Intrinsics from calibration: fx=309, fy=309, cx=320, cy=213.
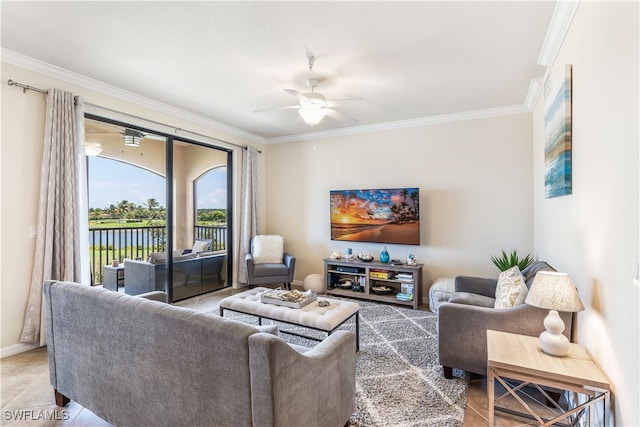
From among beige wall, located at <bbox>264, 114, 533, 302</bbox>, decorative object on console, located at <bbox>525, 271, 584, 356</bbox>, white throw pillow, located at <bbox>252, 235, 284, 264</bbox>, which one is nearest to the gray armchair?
decorative object on console, located at <bbox>525, 271, 584, 356</bbox>

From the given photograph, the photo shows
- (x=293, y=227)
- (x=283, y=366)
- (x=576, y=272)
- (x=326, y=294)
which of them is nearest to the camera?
(x=283, y=366)

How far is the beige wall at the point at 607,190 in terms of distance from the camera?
1274mm

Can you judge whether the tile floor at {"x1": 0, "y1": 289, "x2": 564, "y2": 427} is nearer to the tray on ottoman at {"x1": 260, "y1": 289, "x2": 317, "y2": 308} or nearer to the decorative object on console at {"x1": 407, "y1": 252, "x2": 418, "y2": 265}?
the tray on ottoman at {"x1": 260, "y1": 289, "x2": 317, "y2": 308}

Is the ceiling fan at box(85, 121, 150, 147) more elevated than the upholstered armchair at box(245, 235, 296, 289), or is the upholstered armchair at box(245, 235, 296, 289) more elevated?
the ceiling fan at box(85, 121, 150, 147)

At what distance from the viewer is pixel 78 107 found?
3170 millimetres

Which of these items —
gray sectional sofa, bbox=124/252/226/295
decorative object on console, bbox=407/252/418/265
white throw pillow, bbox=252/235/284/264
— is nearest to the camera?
gray sectional sofa, bbox=124/252/226/295

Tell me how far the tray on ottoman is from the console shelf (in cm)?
171

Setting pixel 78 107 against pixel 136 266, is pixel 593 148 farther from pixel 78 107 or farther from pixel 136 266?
pixel 136 266

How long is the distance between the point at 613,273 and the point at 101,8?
3399 millimetres

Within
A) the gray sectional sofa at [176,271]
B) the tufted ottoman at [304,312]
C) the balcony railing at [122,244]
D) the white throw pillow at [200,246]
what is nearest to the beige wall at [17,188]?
the balcony railing at [122,244]

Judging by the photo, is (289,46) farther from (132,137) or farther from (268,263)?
(268,263)

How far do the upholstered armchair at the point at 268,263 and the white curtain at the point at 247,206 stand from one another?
6.5 inches

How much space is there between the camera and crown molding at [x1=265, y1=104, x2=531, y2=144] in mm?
4092

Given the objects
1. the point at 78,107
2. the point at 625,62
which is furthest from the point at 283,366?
the point at 78,107
